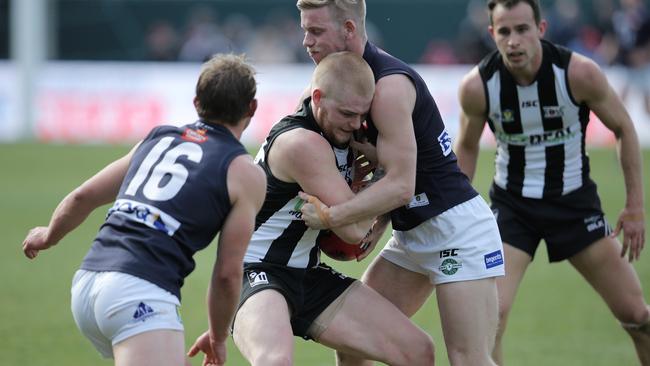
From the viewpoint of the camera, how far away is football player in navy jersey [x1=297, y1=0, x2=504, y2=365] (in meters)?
5.37

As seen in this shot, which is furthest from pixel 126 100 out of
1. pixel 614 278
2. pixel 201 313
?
pixel 614 278

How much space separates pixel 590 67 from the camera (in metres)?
6.68

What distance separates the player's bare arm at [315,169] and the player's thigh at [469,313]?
619 mm

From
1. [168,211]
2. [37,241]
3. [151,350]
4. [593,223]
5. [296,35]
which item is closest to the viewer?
[151,350]

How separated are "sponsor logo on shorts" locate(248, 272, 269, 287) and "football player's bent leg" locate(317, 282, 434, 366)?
41 centimetres

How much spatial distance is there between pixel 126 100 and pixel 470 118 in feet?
54.5

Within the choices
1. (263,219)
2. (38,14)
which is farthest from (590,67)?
(38,14)

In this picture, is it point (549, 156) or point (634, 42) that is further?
point (634, 42)

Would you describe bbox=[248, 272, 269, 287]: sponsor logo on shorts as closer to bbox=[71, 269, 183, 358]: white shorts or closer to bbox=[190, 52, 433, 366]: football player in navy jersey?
bbox=[190, 52, 433, 366]: football player in navy jersey

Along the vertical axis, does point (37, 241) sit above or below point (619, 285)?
above

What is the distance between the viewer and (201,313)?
9.61 m

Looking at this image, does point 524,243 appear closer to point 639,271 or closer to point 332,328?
point 332,328

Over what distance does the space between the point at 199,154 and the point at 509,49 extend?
8.93ft

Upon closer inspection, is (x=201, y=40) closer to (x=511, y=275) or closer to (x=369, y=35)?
(x=369, y=35)
